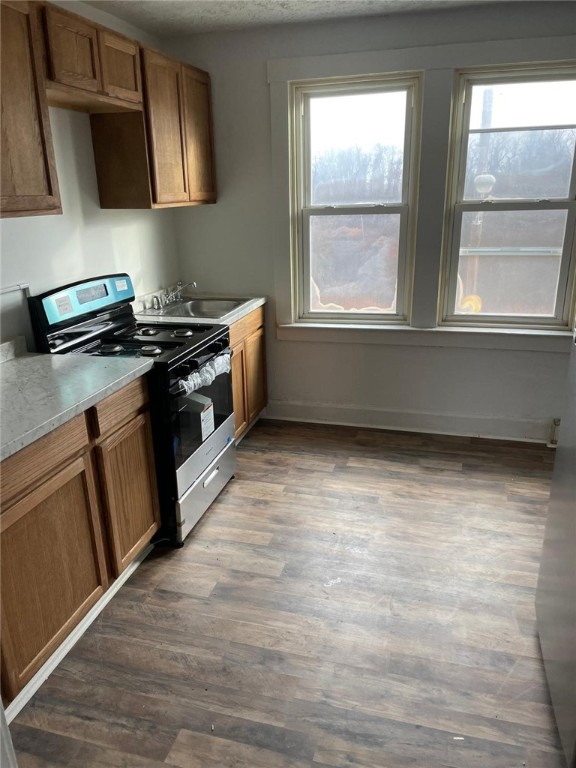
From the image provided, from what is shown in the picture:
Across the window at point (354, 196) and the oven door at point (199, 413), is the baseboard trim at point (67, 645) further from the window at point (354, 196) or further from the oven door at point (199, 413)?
the window at point (354, 196)

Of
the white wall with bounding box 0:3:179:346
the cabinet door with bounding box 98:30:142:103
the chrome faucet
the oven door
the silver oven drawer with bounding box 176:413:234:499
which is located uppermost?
the cabinet door with bounding box 98:30:142:103

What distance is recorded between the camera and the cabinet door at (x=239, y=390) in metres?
3.20

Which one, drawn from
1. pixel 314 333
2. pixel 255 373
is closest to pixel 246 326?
pixel 255 373

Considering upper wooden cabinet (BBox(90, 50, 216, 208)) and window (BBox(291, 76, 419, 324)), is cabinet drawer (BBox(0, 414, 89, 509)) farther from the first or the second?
window (BBox(291, 76, 419, 324))

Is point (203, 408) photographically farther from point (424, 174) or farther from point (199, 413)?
point (424, 174)

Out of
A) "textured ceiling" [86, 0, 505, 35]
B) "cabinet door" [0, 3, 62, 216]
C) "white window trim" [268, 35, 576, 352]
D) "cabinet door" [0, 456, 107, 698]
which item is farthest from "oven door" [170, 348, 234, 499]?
"textured ceiling" [86, 0, 505, 35]

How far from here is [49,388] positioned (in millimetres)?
1880

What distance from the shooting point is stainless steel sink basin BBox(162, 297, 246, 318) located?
3.45 metres

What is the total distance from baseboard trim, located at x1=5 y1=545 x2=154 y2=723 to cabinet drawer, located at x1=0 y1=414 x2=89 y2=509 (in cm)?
67

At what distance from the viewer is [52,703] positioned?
1.73m

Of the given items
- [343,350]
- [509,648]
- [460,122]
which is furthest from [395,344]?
[509,648]

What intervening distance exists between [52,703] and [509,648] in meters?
1.55

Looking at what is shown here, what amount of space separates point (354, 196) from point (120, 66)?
1544 millimetres

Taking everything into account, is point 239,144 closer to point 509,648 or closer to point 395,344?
point 395,344
